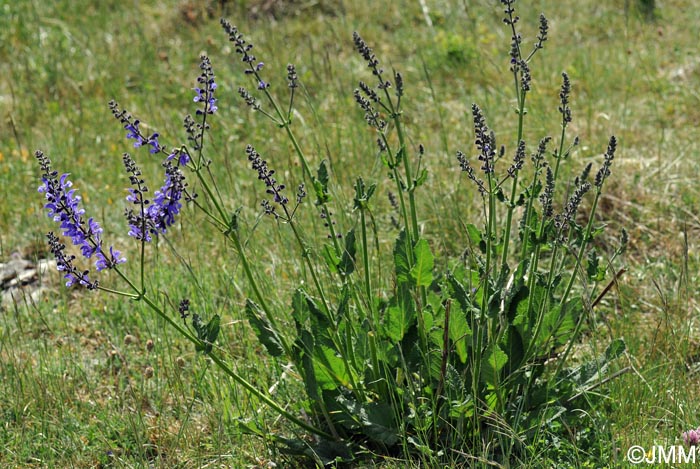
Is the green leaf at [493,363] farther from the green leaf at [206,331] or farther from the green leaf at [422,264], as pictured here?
the green leaf at [206,331]

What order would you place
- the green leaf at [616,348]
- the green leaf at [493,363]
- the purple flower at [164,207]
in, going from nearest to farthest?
1. the purple flower at [164,207]
2. the green leaf at [493,363]
3. the green leaf at [616,348]

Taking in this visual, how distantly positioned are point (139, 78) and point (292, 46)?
132cm

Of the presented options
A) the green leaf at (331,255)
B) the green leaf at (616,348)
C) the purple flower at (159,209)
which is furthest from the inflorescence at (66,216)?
the green leaf at (616,348)

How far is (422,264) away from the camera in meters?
2.43

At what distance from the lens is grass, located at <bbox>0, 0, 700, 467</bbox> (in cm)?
284

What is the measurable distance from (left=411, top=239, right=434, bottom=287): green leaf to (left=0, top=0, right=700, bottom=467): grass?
1.87 ft

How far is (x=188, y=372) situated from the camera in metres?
3.21

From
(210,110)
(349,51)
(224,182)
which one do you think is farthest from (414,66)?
(210,110)

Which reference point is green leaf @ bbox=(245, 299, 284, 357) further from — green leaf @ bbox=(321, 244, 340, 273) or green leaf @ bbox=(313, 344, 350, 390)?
green leaf @ bbox=(321, 244, 340, 273)

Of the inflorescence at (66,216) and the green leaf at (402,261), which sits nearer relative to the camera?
the inflorescence at (66,216)

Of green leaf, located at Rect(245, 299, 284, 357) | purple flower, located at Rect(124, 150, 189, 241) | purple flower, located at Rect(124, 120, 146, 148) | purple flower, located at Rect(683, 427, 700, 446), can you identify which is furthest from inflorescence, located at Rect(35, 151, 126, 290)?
purple flower, located at Rect(683, 427, 700, 446)
